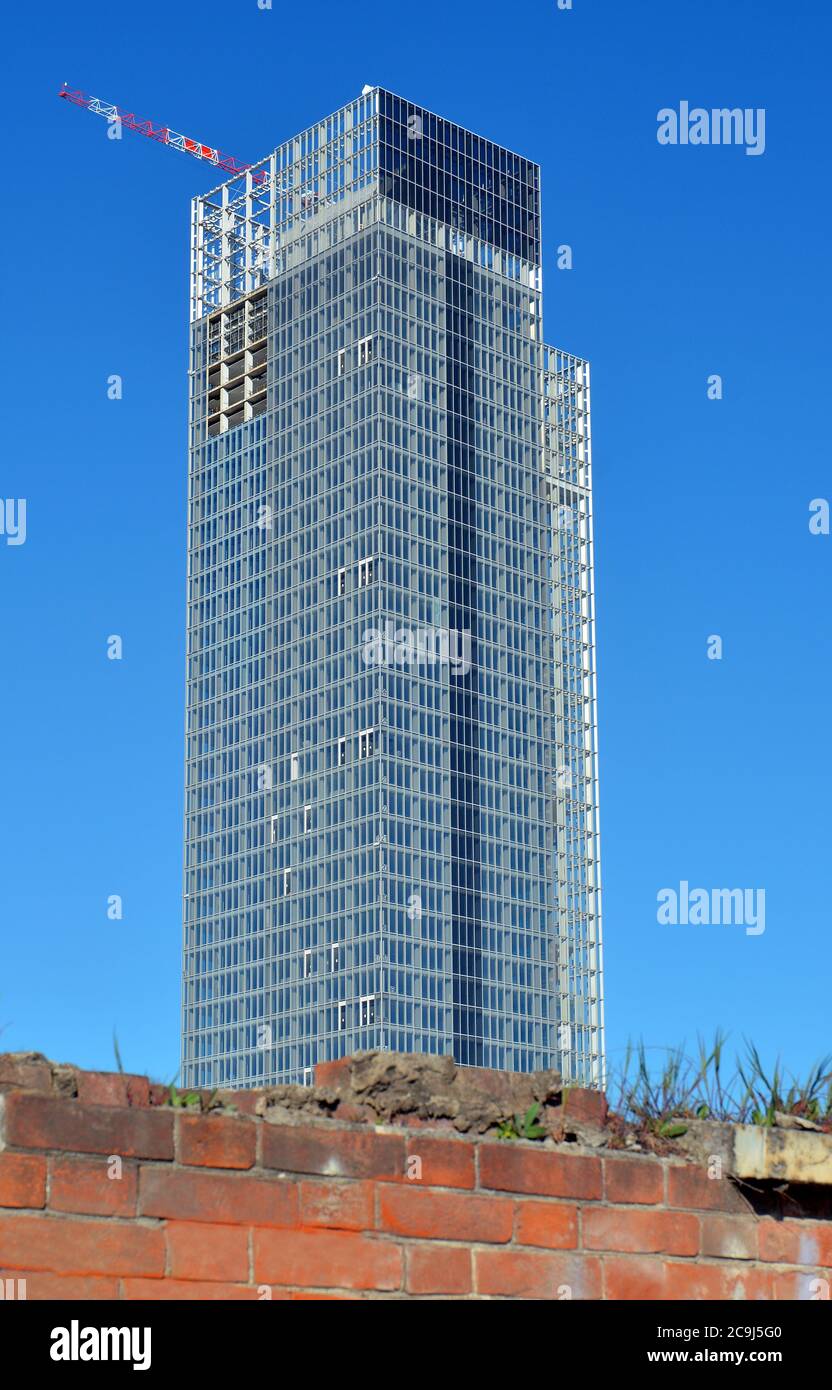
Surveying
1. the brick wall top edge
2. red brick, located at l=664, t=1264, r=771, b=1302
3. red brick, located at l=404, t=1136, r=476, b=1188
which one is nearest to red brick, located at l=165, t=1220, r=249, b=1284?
the brick wall top edge

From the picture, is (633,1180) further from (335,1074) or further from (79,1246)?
(79,1246)

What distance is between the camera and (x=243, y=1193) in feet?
20.1

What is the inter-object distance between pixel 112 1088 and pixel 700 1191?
227 cm

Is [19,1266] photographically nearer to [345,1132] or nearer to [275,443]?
[345,1132]

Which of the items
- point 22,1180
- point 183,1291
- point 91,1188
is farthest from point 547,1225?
point 22,1180

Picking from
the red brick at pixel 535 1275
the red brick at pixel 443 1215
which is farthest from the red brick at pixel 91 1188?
the red brick at pixel 535 1275

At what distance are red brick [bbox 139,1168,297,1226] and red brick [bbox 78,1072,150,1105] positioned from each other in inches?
10.4

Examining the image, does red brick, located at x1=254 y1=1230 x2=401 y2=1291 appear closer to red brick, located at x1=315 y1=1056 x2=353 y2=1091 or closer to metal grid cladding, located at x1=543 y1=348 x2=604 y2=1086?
red brick, located at x1=315 y1=1056 x2=353 y2=1091

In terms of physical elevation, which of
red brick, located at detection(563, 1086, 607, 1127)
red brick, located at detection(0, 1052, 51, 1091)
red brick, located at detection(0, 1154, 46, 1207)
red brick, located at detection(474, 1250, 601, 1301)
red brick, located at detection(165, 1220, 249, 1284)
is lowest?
red brick, located at detection(474, 1250, 601, 1301)

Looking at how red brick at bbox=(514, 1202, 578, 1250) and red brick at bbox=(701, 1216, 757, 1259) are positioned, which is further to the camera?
red brick at bbox=(701, 1216, 757, 1259)

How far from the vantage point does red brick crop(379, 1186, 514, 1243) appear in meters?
6.40

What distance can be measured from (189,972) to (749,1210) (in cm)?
13209
